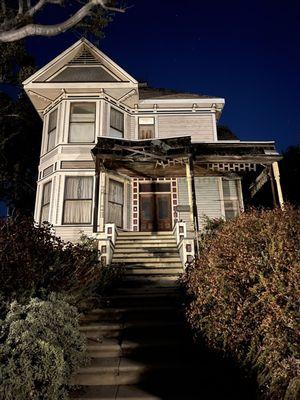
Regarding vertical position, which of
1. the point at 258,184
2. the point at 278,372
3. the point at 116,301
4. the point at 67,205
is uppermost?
the point at 258,184

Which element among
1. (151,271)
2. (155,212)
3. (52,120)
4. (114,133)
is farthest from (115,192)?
(151,271)

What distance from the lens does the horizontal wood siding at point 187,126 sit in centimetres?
1605

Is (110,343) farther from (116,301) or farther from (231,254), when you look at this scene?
(231,254)

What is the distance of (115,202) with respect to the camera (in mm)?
14453

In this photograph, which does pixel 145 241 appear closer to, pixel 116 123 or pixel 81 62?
pixel 116 123

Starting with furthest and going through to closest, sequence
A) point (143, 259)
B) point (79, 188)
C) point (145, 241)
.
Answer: point (79, 188)
point (145, 241)
point (143, 259)

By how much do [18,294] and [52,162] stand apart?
34.2ft

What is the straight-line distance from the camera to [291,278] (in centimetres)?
365

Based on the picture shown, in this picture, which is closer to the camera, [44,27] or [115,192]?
[44,27]

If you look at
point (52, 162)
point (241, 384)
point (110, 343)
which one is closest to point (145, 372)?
point (110, 343)

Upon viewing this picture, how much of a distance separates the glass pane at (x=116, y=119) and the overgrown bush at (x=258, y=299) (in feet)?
37.5

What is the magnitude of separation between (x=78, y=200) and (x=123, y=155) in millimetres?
3062

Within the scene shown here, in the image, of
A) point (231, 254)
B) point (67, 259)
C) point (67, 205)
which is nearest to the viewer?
point (231, 254)

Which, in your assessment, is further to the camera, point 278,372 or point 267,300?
point 267,300
